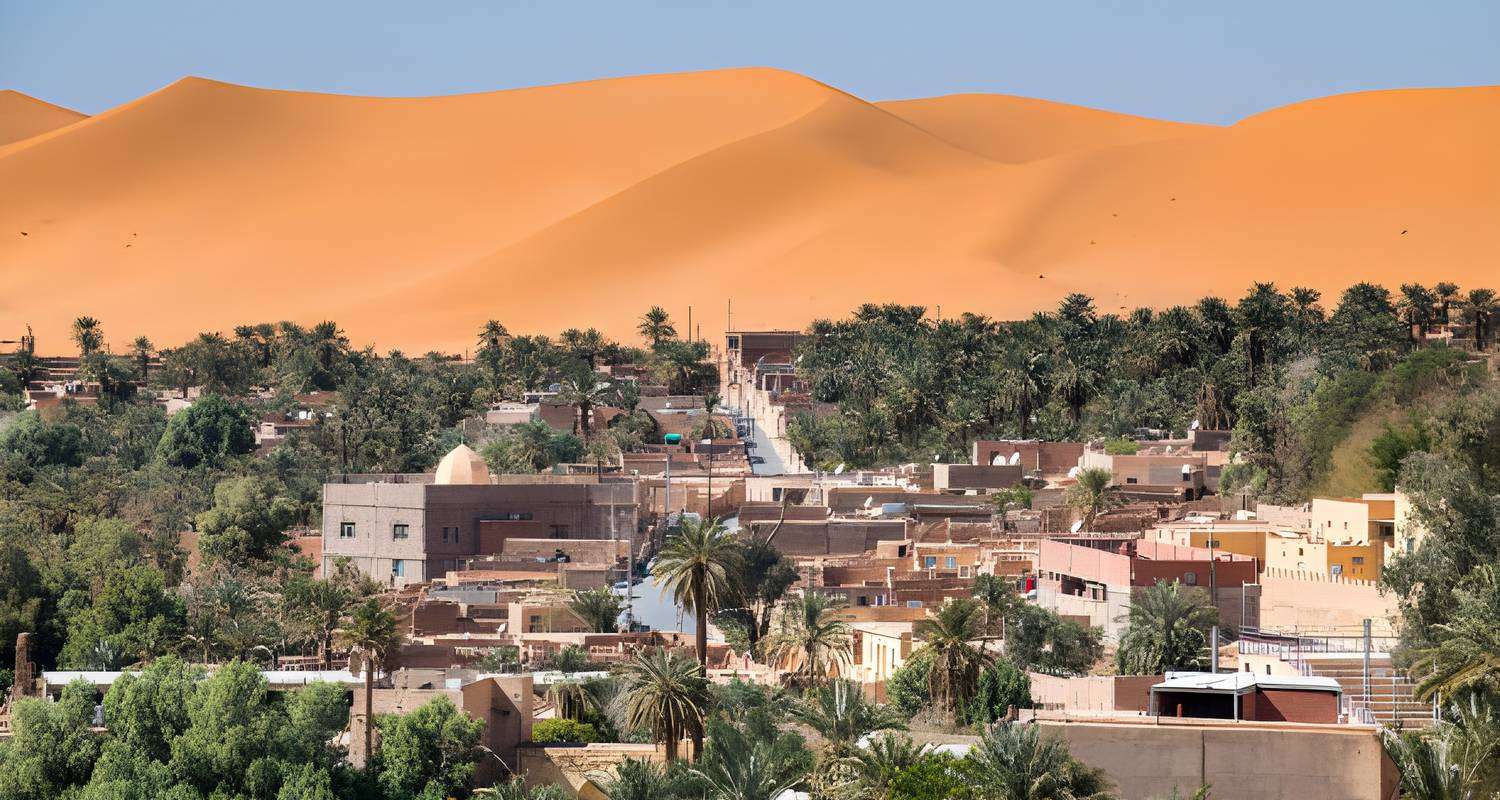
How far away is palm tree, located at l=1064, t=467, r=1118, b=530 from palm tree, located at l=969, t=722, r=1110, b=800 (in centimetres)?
2381

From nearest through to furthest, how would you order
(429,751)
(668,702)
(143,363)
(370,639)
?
(668,702) → (429,751) → (370,639) → (143,363)

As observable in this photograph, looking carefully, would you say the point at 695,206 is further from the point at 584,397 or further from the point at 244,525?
the point at 244,525

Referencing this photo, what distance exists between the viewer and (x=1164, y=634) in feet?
99.5

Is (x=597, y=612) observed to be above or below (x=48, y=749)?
above

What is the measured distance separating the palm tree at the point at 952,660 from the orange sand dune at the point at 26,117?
149632mm

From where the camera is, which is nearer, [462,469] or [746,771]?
[746,771]

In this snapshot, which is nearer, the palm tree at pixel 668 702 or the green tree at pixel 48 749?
the palm tree at pixel 668 702

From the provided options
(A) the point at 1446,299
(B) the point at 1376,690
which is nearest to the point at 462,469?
(B) the point at 1376,690

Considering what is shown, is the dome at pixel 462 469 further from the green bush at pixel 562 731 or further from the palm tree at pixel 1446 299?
the palm tree at pixel 1446 299

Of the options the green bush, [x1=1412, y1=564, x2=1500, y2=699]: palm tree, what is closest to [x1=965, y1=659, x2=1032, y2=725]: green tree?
the green bush

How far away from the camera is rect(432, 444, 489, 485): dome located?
46469 mm

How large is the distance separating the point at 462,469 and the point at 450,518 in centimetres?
165

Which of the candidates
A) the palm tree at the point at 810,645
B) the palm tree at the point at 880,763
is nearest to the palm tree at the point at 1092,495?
the palm tree at the point at 810,645

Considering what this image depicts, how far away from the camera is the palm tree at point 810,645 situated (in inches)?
1235
